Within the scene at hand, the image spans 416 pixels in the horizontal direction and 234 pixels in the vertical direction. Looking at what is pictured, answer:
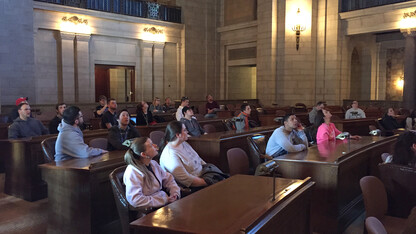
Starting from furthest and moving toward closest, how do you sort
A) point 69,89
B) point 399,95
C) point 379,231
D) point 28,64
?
point 399,95 → point 69,89 → point 28,64 → point 379,231

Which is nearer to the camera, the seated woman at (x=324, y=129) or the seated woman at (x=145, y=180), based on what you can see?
the seated woman at (x=145, y=180)

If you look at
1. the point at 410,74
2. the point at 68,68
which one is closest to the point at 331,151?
the point at 410,74

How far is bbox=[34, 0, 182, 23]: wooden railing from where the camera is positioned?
12.9 m

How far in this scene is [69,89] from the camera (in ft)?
42.0

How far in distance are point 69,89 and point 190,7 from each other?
256 inches

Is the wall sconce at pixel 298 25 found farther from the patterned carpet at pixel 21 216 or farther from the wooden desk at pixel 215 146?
the patterned carpet at pixel 21 216

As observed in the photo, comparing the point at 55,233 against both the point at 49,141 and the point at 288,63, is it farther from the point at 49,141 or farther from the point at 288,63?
the point at 288,63

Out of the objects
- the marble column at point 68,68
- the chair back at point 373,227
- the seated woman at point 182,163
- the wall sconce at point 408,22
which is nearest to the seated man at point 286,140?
the seated woman at point 182,163

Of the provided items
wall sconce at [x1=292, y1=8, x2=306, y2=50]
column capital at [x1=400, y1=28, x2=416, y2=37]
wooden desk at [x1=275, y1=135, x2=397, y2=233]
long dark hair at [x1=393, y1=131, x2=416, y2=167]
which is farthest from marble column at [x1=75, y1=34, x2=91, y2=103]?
long dark hair at [x1=393, y1=131, x2=416, y2=167]

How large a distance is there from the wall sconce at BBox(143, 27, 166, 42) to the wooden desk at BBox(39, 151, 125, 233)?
1146 centimetres

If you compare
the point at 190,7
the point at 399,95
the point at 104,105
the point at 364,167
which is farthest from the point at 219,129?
the point at 399,95

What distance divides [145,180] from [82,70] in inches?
429

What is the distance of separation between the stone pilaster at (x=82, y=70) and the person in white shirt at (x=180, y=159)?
9596mm

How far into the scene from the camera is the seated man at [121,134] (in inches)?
197
